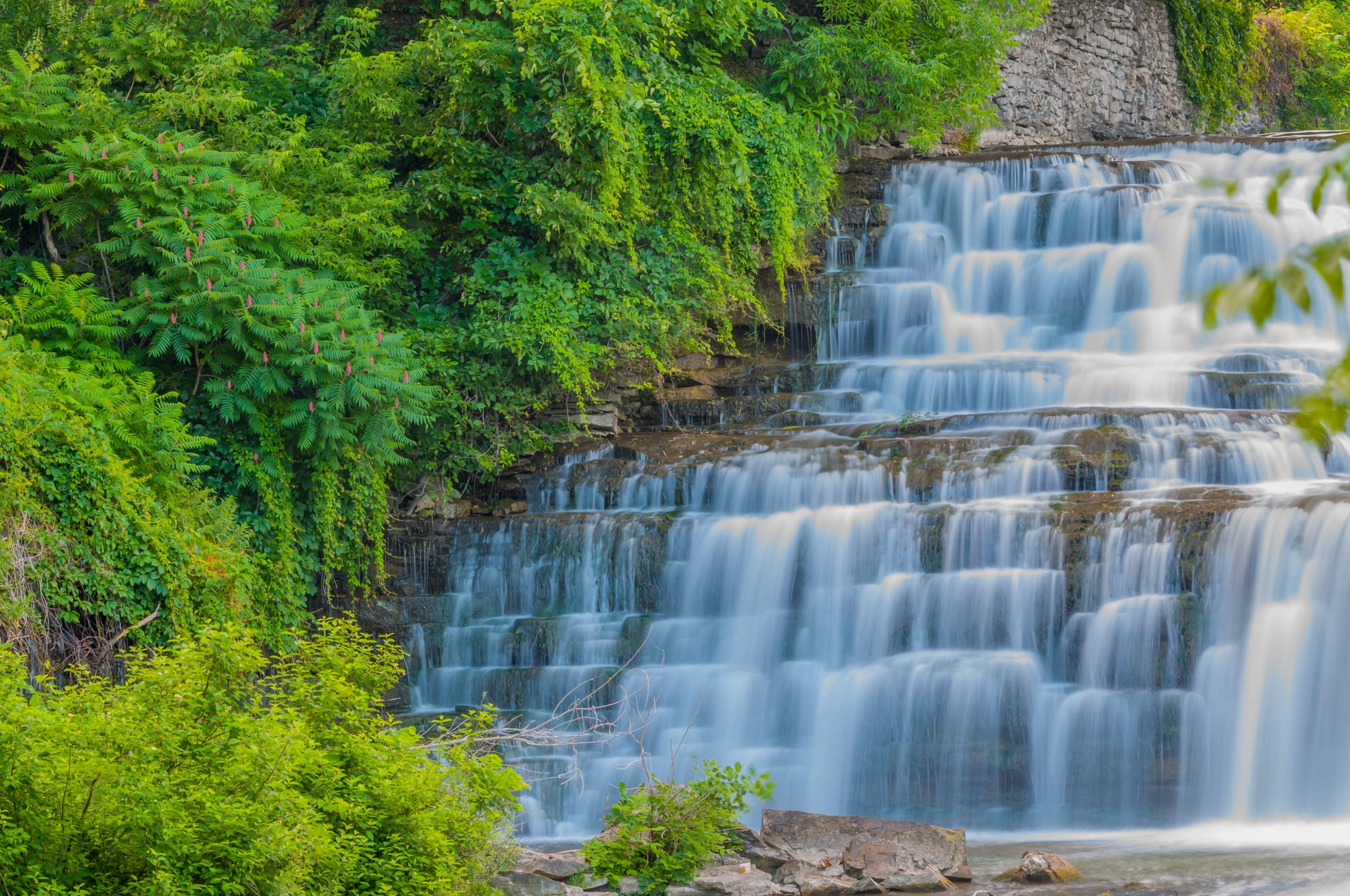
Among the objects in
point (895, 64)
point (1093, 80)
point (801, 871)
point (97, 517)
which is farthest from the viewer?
point (1093, 80)

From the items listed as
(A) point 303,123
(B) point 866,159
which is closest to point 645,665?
(A) point 303,123

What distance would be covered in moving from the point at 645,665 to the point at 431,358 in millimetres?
4403

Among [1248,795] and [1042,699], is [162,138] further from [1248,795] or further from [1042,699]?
[1248,795]

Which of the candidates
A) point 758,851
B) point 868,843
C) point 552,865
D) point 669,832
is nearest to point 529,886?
point 552,865

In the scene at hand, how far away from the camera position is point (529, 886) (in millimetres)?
7582

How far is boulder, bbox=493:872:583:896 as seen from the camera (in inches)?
295

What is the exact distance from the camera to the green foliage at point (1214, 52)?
26.1m

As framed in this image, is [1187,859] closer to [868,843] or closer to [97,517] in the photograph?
[868,843]

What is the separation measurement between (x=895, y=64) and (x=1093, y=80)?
7.80m

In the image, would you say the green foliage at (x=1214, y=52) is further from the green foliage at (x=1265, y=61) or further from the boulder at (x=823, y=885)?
the boulder at (x=823, y=885)

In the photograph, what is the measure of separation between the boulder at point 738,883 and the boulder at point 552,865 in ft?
2.55

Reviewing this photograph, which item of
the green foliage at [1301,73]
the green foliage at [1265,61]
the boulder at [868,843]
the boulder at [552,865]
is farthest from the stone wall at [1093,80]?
the boulder at [552,865]

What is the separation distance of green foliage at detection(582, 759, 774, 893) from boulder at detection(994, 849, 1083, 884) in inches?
64.2

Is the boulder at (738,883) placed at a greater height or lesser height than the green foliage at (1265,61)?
lesser
